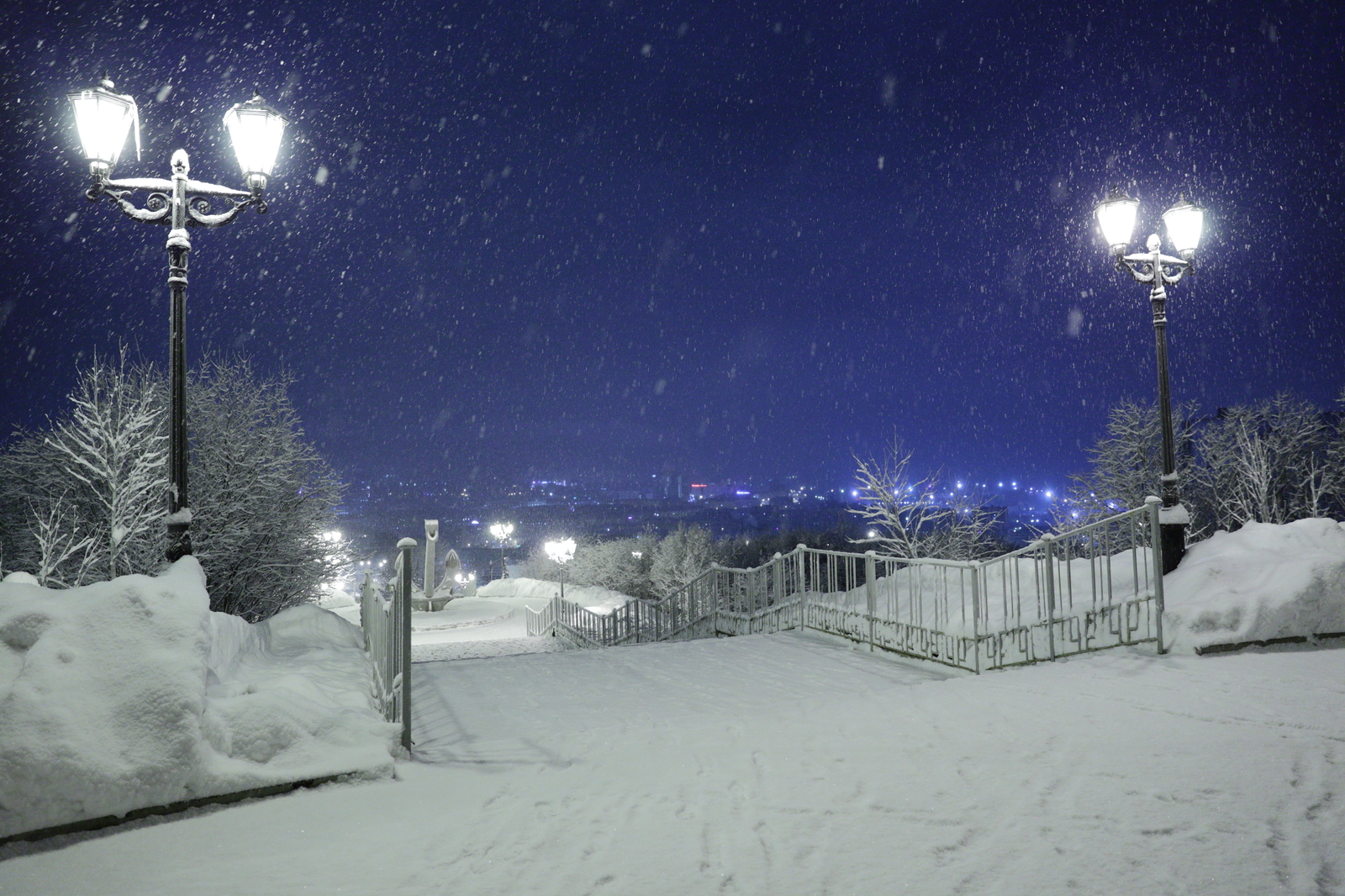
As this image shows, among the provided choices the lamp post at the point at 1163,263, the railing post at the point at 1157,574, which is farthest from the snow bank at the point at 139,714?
the lamp post at the point at 1163,263

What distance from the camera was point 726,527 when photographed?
97.9 metres

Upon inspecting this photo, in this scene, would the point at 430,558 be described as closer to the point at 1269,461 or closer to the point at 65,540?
the point at 65,540

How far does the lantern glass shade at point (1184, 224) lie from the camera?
1001 centimetres

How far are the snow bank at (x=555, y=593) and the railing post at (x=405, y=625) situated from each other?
2217cm

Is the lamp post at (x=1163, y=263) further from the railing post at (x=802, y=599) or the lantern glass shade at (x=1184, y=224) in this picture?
the railing post at (x=802, y=599)

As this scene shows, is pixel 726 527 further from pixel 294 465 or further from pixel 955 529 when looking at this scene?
pixel 294 465

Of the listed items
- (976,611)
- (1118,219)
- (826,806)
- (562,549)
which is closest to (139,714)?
(826,806)

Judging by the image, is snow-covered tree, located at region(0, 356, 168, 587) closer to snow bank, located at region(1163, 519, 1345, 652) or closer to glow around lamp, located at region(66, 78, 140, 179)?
glow around lamp, located at region(66, 78, 140, 179)

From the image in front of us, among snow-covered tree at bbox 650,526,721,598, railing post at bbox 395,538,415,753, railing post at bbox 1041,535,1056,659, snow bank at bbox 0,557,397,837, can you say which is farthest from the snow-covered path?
snow-covered tree at bbox 650,526,721,598

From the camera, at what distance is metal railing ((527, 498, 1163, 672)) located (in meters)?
7.41

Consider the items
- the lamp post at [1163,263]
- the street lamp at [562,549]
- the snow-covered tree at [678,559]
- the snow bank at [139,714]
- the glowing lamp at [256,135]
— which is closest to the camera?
the snow bank at [139,714]

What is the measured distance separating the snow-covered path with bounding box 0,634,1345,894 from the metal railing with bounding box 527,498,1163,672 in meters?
1.21

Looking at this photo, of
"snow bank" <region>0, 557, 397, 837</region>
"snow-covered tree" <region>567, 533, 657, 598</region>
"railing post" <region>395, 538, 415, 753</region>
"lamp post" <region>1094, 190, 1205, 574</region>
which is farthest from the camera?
"snow-covered tree" <region>567, 533, 657, 598</region>

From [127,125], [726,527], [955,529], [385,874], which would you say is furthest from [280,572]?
[726,527]
